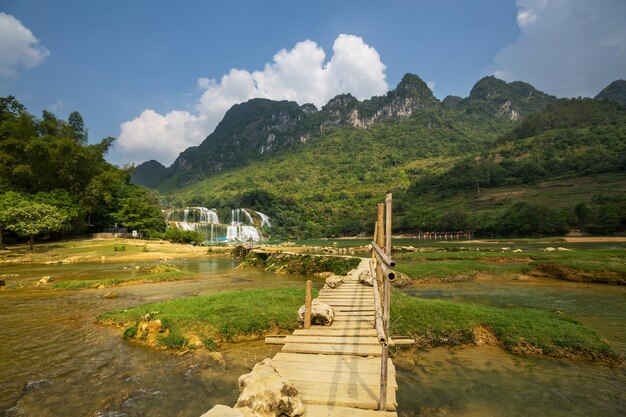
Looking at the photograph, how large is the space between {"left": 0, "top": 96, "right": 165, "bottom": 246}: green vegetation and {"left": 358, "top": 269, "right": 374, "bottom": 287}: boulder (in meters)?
43.2

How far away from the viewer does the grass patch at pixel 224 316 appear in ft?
31.2

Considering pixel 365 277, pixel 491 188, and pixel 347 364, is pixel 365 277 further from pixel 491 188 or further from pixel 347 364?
pixel 491 188

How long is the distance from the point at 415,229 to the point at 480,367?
284ft

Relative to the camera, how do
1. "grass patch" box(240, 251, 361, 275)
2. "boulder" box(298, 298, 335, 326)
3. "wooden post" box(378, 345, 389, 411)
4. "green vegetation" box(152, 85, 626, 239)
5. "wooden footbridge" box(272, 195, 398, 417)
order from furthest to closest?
"green vegetation" box(152, 85, 626, 239), "grass patch" box(240, 251, 361, 275), "boulder" box(298, 298, 335, 326), "wooden footbridge" box(272, 195, 398, 417), "wooden post" box(378, 345, 389, 411)

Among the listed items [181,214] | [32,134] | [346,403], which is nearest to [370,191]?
[181,214]

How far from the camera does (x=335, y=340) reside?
21.2ft

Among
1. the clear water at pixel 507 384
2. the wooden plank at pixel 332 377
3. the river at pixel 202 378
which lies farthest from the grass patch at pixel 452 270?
the wooden plank at pixel 332 377

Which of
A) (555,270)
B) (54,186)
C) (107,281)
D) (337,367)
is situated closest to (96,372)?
(337,367)

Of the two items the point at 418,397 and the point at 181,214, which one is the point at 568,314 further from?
the point at 181,214

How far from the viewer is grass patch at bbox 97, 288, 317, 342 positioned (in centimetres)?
952

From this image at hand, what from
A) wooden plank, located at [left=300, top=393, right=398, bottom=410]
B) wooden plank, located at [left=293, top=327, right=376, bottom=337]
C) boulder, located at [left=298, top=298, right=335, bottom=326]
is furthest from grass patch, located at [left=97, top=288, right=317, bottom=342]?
wooden plank, located at [left=300, top=393, right=398, bottom=410]

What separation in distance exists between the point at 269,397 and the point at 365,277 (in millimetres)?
10392

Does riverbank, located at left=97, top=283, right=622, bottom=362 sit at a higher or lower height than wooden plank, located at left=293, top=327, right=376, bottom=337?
lower

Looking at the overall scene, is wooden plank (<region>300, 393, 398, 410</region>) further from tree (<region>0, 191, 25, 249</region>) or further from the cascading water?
the cascading water
